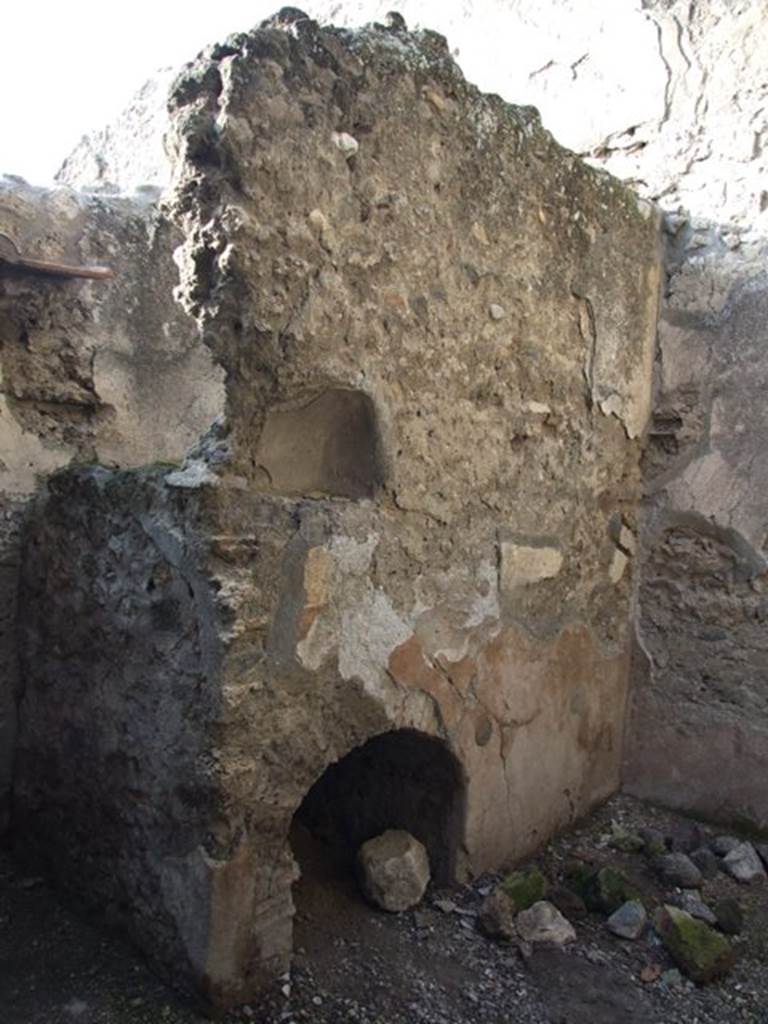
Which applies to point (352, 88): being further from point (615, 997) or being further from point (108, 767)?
point (615, 997)

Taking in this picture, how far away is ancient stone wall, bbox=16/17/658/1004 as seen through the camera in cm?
175

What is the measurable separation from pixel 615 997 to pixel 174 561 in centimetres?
141

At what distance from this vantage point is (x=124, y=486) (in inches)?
75.9

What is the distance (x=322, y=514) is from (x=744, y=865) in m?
1.69

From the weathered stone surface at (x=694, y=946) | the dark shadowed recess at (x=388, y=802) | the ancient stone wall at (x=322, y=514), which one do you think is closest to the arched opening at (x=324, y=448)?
the ancient stone wall at (x=322, y=514)

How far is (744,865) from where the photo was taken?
249 centimetres

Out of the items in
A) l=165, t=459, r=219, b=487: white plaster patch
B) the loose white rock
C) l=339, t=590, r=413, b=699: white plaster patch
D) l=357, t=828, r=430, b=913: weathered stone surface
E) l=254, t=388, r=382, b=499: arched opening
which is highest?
the loose white rock

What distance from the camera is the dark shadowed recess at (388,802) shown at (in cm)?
226

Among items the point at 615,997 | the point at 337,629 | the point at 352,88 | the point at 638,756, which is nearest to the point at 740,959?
the point at 615,997

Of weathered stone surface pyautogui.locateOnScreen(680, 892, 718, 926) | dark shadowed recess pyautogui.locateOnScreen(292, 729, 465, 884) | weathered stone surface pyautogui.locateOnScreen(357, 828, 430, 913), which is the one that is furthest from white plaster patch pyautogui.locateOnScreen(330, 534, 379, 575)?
weathered stone surface pyautogui.locateOnScreen(680, 892, 718, 926)

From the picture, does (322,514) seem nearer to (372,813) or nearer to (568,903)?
(372,813)

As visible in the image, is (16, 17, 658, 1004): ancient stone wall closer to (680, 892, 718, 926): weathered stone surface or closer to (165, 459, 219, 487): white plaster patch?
(165, 459, 219, 487): white plaster patch

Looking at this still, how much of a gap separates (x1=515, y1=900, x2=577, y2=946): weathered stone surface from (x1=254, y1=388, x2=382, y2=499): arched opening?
3.75 ft

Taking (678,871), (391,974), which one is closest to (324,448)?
(391,974)
